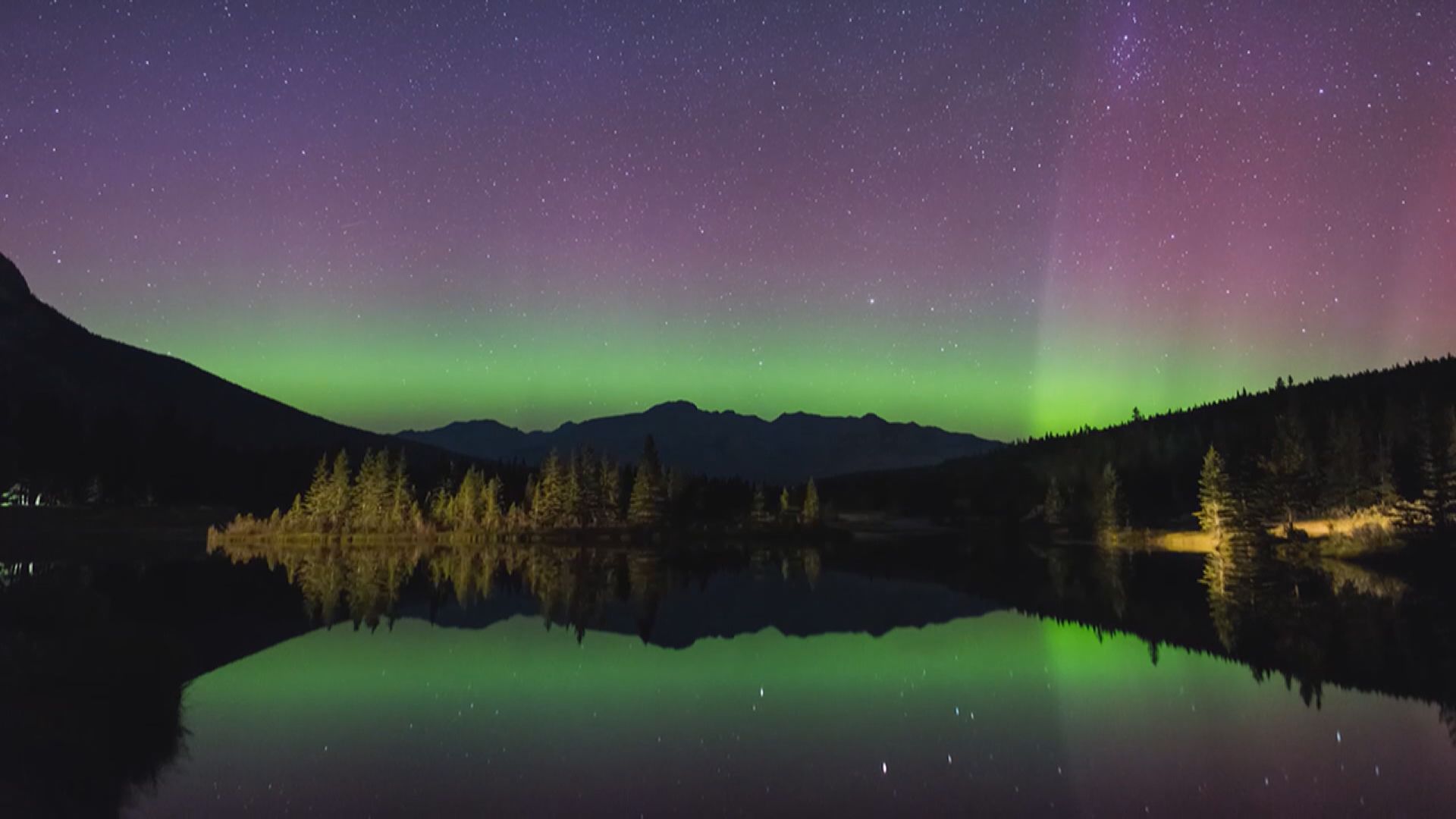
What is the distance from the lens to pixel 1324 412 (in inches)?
6240

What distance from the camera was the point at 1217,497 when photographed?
98.6 meters

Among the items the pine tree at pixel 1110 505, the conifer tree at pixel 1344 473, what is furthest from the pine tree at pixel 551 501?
the conifer tree at pixel 1344 473

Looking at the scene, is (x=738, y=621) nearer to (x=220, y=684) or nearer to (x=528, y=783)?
(x=220, y=684)

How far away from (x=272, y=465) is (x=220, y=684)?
175 m

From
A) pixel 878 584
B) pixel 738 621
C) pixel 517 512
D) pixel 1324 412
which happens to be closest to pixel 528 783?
pixel 738 621

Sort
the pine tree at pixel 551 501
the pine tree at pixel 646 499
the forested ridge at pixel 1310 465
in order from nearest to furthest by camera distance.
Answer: the forested ridge at pixel 1310 465 < the pine tree at pixel 551 501 < the pine tree at pixel 646 499

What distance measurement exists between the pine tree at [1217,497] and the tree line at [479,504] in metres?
68.1

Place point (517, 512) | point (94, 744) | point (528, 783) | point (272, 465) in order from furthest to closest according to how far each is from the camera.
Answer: point (272, 465), point (517, 512), point (94, 744), point (528, 783)

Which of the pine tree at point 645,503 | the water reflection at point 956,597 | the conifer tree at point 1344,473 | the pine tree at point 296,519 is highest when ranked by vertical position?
the conifer tree at point 1344,473

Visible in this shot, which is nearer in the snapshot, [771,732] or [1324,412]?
[771,732]

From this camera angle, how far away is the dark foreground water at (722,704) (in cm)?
1722

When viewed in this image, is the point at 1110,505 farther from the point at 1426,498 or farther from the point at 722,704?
the point at 722,704

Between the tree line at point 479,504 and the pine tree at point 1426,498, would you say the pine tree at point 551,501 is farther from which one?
the pine tree at point 1426,498

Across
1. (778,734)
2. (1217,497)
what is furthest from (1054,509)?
(778,734)
